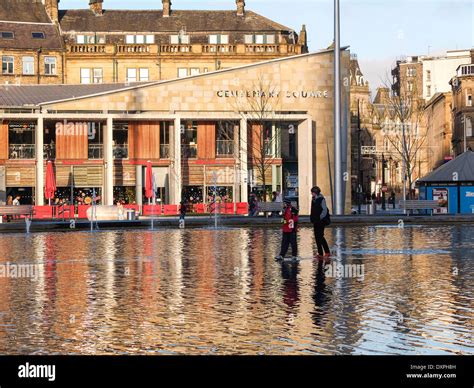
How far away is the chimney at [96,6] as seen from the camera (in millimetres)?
106375

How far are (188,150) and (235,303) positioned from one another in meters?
58.2

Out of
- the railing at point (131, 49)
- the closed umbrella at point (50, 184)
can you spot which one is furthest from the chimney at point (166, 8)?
the closed umbrella at point (50, 184)

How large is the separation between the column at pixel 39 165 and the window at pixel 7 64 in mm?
32193

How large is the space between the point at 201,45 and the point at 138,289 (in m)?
85.7

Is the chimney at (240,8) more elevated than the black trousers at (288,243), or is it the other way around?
the chimney at (240,8)

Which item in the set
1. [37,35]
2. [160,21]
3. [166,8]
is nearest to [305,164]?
[160,21]

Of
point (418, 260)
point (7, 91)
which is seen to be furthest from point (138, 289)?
point (7, 91)

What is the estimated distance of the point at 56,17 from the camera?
104 m

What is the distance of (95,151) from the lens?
74.1 m

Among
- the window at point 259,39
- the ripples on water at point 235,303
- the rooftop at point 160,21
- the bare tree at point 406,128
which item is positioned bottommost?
the ripples on water at point 235,303

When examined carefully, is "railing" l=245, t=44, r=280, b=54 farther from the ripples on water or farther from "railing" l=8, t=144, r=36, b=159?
the ripples on water

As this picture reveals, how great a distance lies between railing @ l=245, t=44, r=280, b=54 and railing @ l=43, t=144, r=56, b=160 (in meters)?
33.8

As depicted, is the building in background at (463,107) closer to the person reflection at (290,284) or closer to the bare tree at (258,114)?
the bare tree at (258,114)

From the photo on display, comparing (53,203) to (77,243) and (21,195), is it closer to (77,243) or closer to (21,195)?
(21,195)
